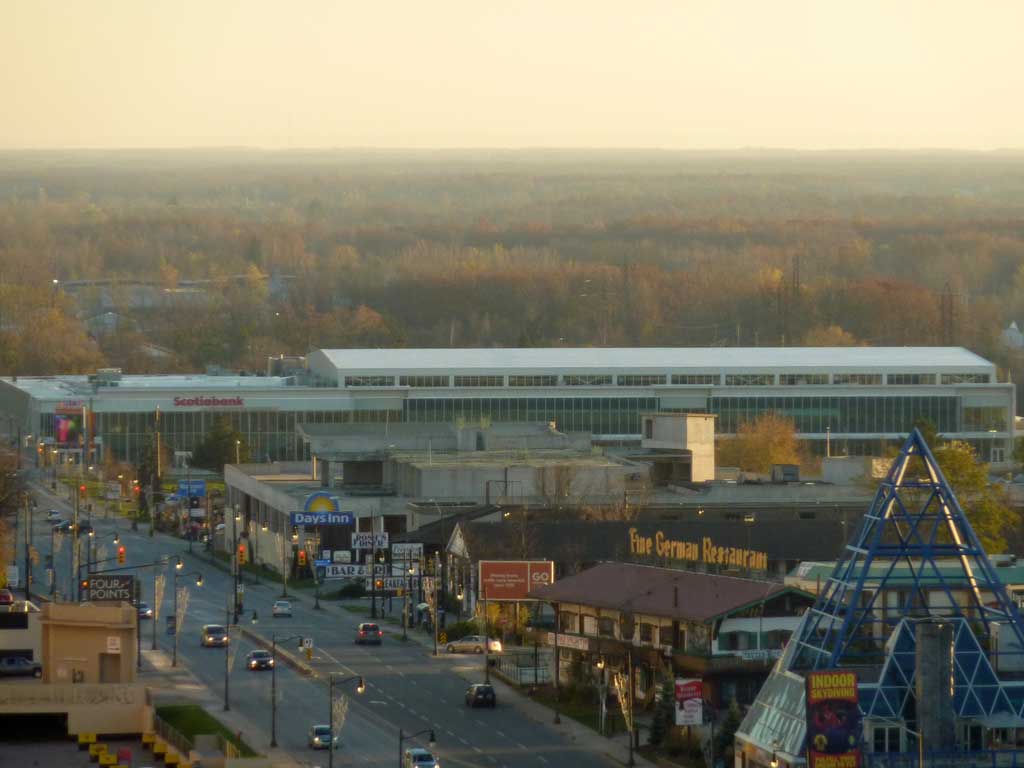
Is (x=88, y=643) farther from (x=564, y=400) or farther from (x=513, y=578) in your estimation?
(x=564, y=400)

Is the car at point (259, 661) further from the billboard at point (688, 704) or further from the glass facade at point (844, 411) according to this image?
the glass facade at point (844, 411)

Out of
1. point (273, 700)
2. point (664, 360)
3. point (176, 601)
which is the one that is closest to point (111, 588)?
point (176, 601)

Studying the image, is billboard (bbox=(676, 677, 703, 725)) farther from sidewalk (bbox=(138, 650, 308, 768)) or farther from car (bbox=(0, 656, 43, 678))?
car (bbox=(0, 656, 43, 678))

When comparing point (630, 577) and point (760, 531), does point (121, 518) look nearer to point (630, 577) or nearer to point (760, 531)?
point (760, 531)

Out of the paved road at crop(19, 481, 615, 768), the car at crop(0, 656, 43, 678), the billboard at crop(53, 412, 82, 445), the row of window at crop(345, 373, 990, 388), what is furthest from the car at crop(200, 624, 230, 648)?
the row of window at crop(345, 373, 990, 388)

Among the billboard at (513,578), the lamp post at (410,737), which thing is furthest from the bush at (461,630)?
the lamp post at (410,737)

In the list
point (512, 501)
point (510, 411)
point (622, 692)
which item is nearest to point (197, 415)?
point (510, 411)
